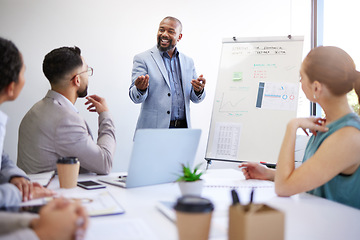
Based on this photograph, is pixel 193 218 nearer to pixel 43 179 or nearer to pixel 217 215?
pixel 217 215

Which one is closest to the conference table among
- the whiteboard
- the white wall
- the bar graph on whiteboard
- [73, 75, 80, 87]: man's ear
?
[73, 75, 80, 87]: man's ear

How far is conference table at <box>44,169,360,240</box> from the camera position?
0.86m

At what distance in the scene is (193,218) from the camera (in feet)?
2.32

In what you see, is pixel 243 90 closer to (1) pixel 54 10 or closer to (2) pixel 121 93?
(2) pixel 121 93

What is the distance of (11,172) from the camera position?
1.27 metres

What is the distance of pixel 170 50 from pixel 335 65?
2051mm

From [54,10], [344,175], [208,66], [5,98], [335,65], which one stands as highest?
[54,10]

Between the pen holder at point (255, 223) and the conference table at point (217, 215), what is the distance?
0.11ft

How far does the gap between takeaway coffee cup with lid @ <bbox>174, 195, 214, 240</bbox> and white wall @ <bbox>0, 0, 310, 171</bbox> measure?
2917 mm


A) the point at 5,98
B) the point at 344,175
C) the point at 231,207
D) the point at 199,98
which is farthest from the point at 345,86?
the point at 199,98

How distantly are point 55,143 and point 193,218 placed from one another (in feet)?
3.55

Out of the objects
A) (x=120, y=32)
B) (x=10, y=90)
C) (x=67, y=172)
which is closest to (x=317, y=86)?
(x=67, y=172)

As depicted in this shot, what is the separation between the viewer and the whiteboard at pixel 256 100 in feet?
9.25

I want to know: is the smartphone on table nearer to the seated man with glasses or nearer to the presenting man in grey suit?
the seated man with glasses
